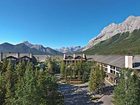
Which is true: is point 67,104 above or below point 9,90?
below

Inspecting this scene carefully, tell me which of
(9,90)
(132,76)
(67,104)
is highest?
(132,76)

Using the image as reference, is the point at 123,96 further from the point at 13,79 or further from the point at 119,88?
the point at 13,79

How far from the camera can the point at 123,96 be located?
49938mm

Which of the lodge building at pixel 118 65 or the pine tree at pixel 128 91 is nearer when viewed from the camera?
the pine tree at pixel 128 91

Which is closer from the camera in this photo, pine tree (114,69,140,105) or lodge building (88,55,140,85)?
pine tree (114,69,140,105)

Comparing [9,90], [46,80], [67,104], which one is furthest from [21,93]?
[67,104]

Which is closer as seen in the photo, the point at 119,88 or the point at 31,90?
the point at 31,90

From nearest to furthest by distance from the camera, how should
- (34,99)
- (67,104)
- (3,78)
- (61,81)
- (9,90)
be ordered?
(34,99), (9,90), (3,78), (67,104), (61,81)

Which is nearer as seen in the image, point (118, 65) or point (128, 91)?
point (128, 91)

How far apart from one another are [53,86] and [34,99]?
9058 mm

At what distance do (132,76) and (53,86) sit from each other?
1557cm

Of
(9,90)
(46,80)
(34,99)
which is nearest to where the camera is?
(34,99)

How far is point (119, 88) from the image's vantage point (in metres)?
51.7

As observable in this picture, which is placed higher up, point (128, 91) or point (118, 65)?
point (118, 65)
